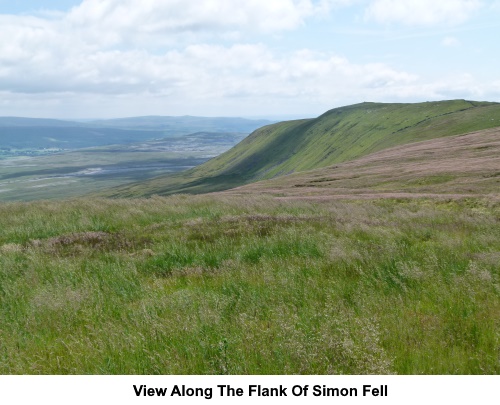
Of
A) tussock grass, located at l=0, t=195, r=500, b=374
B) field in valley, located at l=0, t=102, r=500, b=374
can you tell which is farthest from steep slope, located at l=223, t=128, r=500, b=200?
tussock grass, located at l=0, t=195, r=500, b=374

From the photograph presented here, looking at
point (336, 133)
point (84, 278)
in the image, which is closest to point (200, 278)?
point (84, 278)

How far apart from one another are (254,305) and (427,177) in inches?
1473

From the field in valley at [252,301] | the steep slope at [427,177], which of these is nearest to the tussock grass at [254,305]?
the field in valley at [252,301]

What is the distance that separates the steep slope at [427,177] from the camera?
32250mm

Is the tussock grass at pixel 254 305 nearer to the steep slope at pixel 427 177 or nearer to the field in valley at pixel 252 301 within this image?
the field in valley at pixel 252 301

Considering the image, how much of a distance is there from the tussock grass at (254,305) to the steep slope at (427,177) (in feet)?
67.6

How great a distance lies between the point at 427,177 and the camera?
3950 centimetres

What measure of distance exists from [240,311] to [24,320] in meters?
3.53

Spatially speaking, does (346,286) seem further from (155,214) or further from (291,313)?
(155,214)

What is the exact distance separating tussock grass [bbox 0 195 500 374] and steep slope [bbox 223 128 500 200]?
811 inches

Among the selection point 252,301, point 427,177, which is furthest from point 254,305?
point 427,177

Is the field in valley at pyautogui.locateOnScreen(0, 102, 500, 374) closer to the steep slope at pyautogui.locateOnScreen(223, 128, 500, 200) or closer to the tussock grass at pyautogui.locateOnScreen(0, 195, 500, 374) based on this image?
the tussock grass at pyautogui.locateOnScreen(0, 195, 500, 374)

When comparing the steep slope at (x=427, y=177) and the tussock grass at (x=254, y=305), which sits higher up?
the steep slope at (x=427, y=177)

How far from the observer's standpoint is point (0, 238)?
14.2 meters
